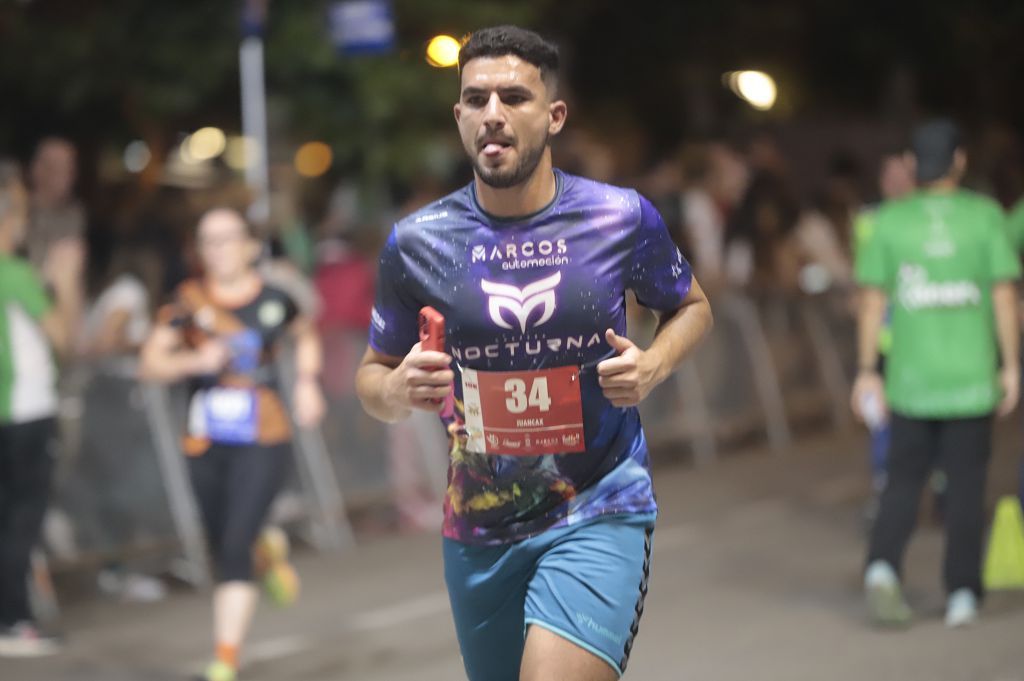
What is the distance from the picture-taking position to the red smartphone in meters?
4.72

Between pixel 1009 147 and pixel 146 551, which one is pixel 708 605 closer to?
pixel 146 551

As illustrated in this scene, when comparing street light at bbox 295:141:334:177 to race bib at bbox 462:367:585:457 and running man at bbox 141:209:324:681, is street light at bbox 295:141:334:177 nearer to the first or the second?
running man at bbox 141:209:324:681

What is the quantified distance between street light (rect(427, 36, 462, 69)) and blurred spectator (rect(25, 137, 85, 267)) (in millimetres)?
3898

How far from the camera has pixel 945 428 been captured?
8.48 m

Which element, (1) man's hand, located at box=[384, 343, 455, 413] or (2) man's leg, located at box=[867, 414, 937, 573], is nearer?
(1) man's hand, located at box=[384, 343, 455, 413]

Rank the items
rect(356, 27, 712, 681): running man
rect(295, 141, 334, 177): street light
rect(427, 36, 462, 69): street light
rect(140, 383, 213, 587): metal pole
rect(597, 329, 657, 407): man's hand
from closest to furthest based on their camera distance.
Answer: rect(597, 329, 657, 407): man's hand < rect(356, 27, 712, 681): running man < rect(140, 383, 213, 587): metal pole < rect(427, 36, 462, 69): street light < rect(295, 141, 334, 177): street light

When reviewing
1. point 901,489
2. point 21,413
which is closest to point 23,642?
point 21,413

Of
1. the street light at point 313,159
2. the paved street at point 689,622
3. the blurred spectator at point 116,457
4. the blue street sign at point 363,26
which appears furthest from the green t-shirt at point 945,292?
the street light at point 313,159

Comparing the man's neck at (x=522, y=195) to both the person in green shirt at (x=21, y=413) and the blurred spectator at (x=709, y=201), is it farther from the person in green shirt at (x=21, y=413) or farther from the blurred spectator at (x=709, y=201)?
the blurred spectator at (x=709, y=201)

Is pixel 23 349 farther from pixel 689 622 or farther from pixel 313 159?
pixel 313 159

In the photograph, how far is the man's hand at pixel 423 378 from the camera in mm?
4695

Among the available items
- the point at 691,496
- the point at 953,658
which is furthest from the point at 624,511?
the point at 691,496

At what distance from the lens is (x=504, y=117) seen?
4848 mm

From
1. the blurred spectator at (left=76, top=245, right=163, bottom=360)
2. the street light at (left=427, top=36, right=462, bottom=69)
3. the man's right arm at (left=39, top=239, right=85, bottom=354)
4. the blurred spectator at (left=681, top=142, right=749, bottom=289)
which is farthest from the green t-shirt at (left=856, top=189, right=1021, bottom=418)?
the street light at (left=427, top=36, right=462, bottom=69)
